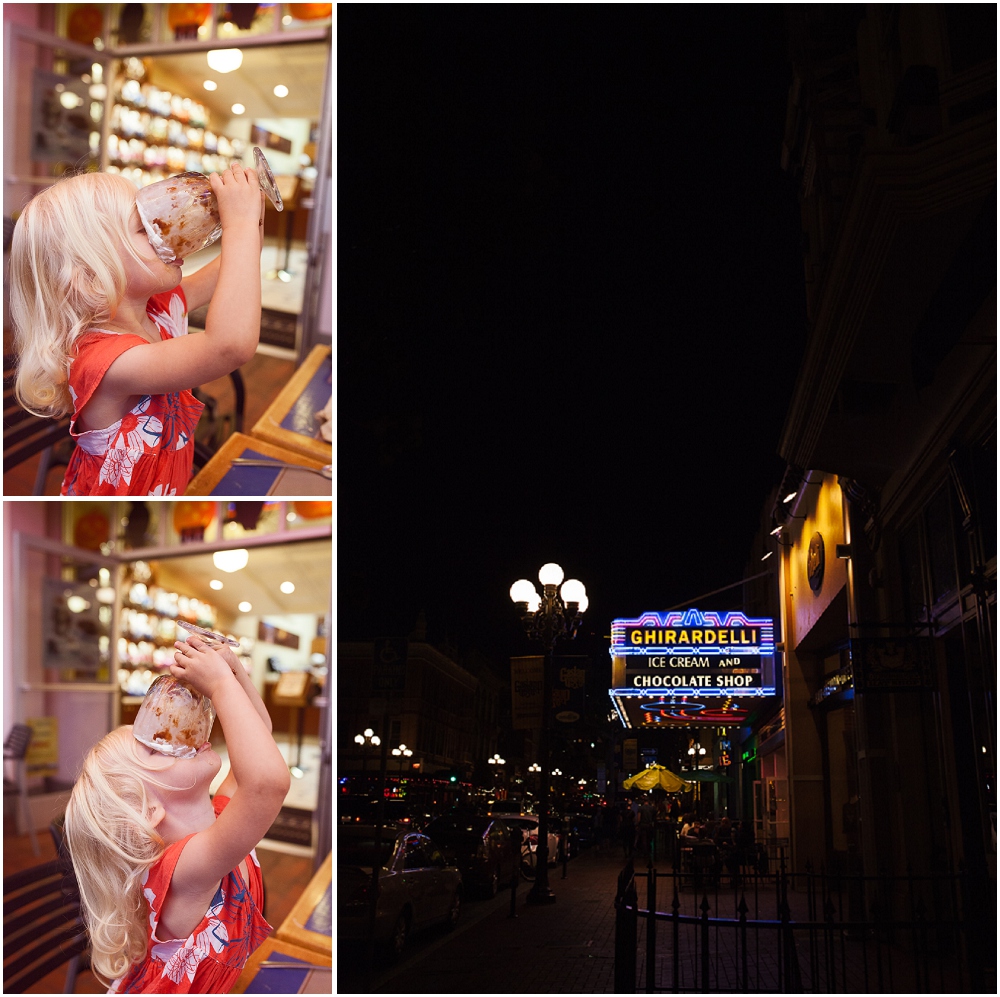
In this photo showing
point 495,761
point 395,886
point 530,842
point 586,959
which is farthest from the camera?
point 495,761

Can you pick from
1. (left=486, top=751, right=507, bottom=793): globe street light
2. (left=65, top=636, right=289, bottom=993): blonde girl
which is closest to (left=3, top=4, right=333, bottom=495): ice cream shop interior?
(left=65, top=636, right=289, bottom=993): blonde girl

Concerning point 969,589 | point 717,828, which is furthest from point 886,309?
point 717,828

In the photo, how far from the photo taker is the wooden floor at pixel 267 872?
3.51 meters

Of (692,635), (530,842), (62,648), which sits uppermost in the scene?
(692,635)

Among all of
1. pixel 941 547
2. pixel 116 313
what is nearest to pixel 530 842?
pixel 941 547

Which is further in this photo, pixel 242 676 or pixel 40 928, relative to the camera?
pixel 40 928

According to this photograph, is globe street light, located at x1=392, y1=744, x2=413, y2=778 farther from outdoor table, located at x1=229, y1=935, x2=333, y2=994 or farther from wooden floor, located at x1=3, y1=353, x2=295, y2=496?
wooden floor, located at x1=3, y1=353, x2=295, y2=496

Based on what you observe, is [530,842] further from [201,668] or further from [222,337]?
[222,337]

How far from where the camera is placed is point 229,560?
3703mm

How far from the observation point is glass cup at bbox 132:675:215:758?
3.18 metres

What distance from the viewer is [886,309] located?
7.83 metres

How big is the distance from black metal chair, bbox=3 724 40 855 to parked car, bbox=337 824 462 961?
Result: 559 cm

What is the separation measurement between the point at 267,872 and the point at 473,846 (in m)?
14.9

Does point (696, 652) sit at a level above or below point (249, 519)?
below
